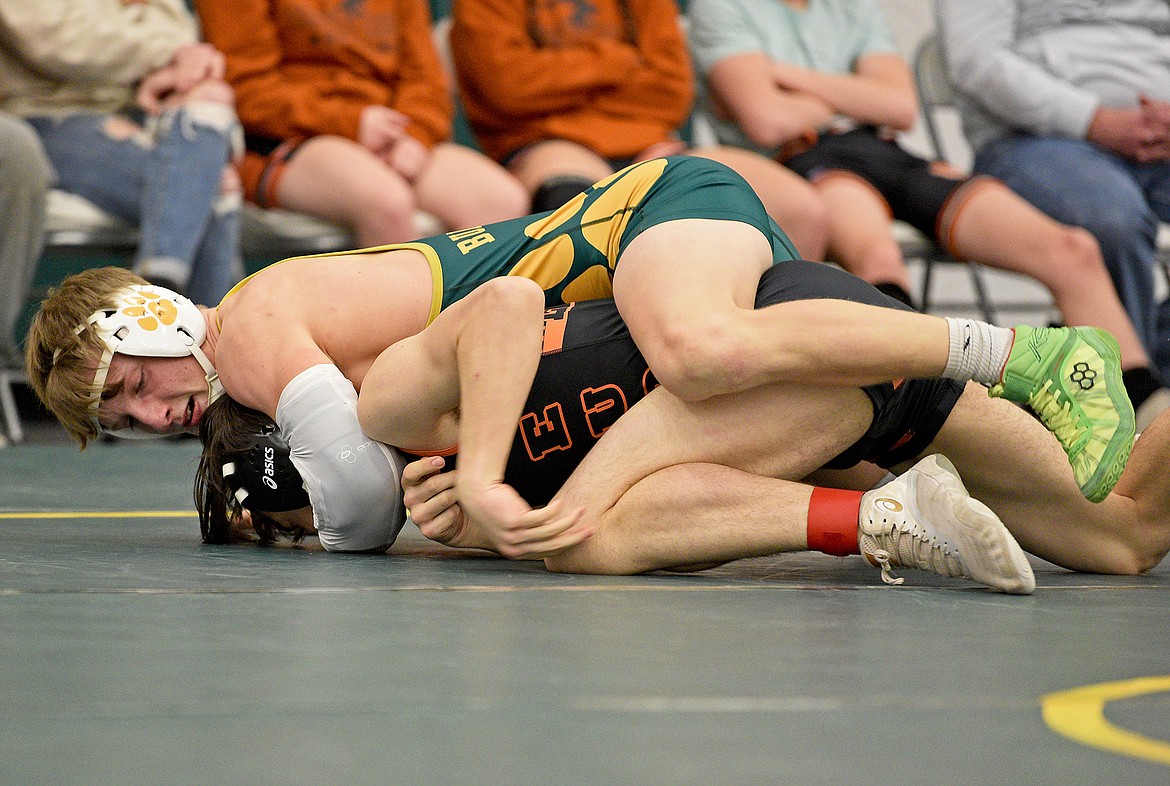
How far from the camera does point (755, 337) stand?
6.31 ft

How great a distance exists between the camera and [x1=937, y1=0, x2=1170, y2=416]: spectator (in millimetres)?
4332

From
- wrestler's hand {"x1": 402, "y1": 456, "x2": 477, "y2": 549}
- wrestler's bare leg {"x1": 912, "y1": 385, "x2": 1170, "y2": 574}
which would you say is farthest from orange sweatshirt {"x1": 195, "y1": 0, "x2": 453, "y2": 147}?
wrestler's bare leg {"x1": 912, "y1": 385, "x2": 1170, "y2": 574}

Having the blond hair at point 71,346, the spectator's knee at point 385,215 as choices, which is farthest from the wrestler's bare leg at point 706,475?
the spectator's knee at point 385,215

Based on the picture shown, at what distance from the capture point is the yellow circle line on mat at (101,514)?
270 centimetres

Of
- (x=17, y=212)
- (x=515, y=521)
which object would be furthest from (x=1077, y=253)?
(x=17, y=212)

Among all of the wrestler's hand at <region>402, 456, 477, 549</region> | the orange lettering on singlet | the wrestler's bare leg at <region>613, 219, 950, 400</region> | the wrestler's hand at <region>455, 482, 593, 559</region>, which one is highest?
the wrestler's bare leg at <region>613, 219, 950, 400</region>

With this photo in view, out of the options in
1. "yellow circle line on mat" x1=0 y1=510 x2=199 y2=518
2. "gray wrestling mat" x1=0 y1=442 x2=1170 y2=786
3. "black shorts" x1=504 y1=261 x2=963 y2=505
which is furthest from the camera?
"yellow circle line on mat" x1=0 y1=510 x2=199 y2=518

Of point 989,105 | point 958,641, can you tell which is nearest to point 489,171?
point 989,105

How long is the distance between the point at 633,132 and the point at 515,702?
3726 mm

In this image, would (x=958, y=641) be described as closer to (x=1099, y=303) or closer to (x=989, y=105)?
(x=1099, y=303)

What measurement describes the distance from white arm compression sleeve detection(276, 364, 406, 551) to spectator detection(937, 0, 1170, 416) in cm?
294

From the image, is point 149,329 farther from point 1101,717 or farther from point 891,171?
point 891,171

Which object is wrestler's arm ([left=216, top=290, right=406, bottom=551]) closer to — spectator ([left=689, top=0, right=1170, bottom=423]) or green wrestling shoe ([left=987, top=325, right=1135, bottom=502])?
green wrestling shoe ([left=987, top=325, right=1135, bottom=502])

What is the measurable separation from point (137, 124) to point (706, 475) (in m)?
2.98
